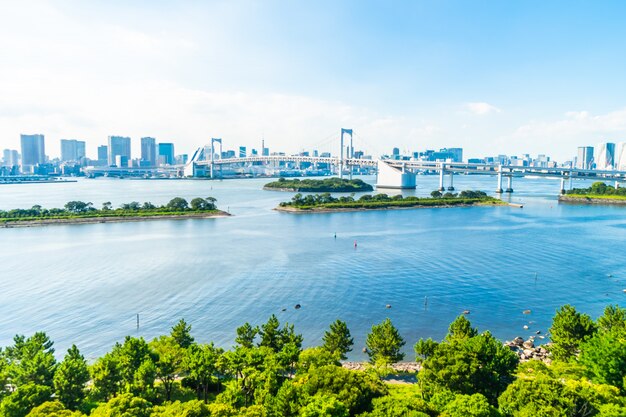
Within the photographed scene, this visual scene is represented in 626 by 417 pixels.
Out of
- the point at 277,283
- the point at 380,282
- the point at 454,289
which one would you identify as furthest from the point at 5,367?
the point at 454,289

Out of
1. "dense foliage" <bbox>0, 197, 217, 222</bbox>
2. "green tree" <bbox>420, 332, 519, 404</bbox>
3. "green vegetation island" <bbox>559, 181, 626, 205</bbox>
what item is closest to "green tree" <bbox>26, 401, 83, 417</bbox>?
"green tree" <bbox>420, 332, 519, 404</bbox>

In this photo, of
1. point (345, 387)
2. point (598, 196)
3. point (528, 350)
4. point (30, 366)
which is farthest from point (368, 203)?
point (30, 366)

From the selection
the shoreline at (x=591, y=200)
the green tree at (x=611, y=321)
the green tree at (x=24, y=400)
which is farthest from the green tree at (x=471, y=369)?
the shoreline at (x=591, y=200)

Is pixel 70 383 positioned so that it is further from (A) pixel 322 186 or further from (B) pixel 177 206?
(A) pixel 322 186

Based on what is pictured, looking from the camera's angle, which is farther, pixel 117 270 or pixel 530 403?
pixel 117 270

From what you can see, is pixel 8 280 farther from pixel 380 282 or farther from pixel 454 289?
pixel 454 289

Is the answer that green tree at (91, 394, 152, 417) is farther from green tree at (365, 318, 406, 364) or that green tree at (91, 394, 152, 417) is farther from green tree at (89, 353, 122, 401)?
green tree at (365, 318, 406, 364)

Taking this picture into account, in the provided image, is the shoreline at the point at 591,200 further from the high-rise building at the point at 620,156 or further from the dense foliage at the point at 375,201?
the high-rise building at the point at 620,156
